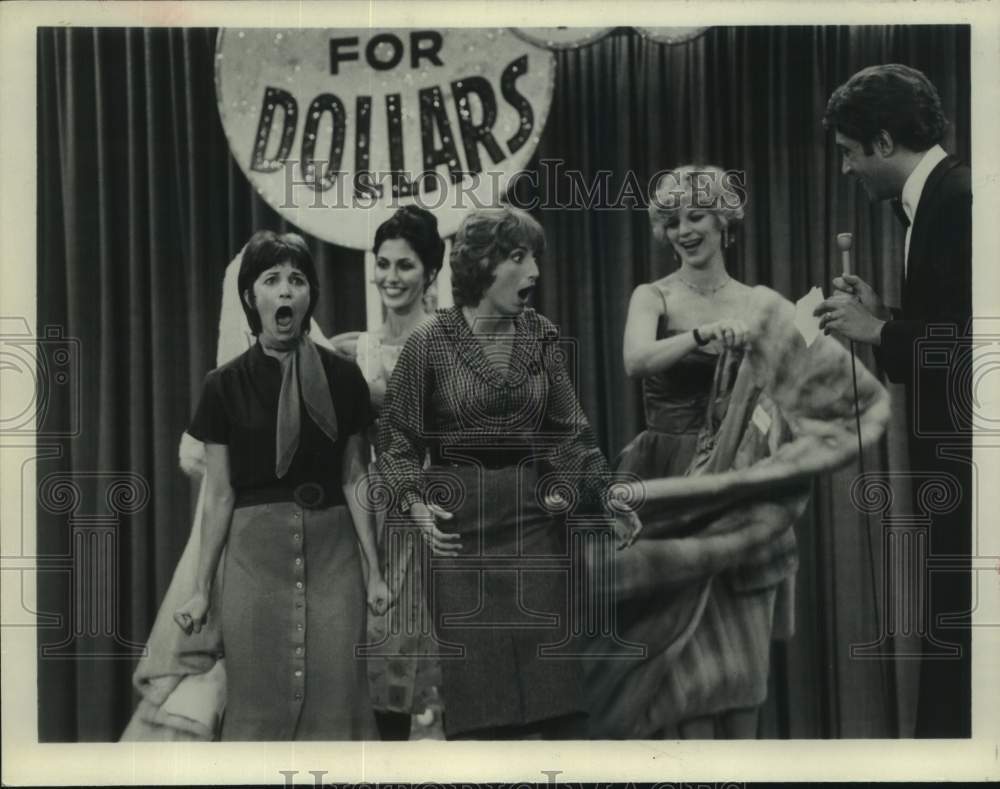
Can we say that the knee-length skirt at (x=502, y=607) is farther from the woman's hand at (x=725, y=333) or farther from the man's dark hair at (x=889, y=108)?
the man's dark hair at (x=889, y=108)

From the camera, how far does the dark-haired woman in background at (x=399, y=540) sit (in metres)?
4.54

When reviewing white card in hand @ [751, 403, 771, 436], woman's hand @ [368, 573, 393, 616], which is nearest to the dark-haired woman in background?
woman's hand @ [368, 573, 393, 616]

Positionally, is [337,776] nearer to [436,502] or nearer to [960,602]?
[436,502]

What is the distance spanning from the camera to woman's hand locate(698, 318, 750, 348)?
455 centimetres

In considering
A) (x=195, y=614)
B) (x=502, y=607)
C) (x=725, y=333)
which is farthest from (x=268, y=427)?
(x=725, y=333)

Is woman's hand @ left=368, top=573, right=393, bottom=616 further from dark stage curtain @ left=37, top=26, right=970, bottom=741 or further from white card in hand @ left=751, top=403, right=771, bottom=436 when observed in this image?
white card in hand @ left=751, top=403, right=771, bottom=436

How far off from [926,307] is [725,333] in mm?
737

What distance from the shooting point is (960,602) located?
15.2 ft

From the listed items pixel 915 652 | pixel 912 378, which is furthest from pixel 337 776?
pixel 912 378

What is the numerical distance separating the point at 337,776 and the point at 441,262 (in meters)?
1.84

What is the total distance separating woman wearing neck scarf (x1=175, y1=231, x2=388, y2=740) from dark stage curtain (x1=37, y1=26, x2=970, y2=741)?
0.13 m

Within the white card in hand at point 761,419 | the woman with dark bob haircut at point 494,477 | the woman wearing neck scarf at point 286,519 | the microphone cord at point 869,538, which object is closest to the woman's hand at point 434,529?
the woman with dark bob haircut at point 494,477

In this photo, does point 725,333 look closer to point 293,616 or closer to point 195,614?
point 293,616

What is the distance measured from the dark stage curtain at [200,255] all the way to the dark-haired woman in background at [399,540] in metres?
0.11
